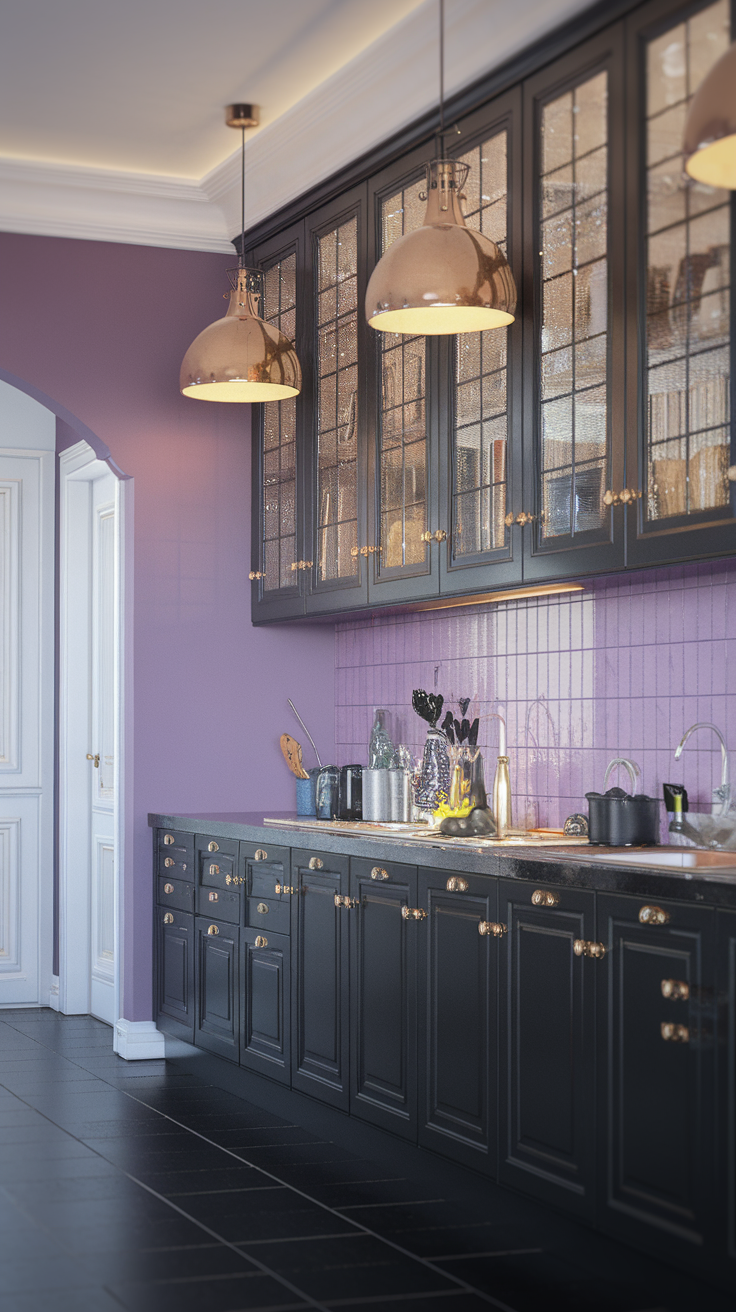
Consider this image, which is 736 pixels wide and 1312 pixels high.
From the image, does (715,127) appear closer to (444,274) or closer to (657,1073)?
(444,274)

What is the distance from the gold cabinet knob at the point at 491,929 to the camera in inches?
130

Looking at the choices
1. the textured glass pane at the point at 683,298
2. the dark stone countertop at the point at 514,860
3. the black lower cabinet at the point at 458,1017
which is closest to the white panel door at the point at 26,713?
the dark stone countertop at the point at 514,860

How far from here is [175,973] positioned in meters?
5.16

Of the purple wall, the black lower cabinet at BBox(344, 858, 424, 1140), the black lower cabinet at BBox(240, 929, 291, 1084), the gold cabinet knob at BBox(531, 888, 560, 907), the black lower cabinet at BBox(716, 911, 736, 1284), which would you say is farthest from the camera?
the purple wall

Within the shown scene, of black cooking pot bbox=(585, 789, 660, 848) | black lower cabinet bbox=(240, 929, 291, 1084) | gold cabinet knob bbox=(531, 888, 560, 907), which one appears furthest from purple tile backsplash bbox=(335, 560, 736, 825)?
black lower cabinet bbox=(240, 929, 291, 1084)

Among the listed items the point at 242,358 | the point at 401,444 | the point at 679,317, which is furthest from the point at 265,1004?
the point at 679,317

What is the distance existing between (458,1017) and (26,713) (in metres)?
3.59

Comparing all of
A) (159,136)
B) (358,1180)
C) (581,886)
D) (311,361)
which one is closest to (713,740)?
(581,886)

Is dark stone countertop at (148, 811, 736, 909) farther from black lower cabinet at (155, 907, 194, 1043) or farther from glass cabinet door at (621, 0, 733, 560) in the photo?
glass cabinet door at (621, 0, 733, 560)

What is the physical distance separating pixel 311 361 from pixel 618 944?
2641mm

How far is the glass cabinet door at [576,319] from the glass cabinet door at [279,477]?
1509 millimetres

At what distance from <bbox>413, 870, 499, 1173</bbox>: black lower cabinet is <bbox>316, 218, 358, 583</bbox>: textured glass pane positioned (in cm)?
144

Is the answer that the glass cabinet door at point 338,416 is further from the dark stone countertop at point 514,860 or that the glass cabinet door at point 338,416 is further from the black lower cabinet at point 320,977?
the black lower cabinet at point 320,977

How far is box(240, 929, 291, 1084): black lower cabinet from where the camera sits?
4.38 m
